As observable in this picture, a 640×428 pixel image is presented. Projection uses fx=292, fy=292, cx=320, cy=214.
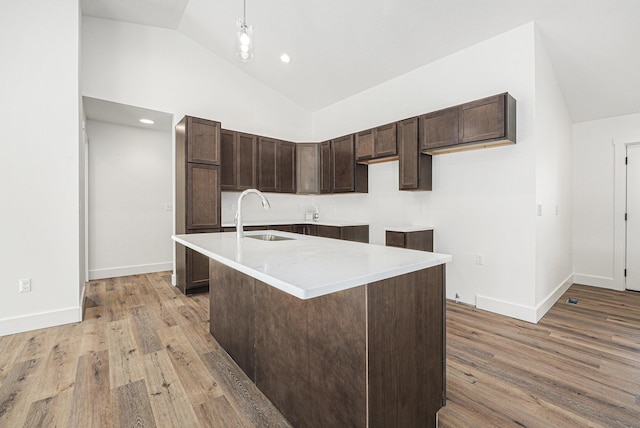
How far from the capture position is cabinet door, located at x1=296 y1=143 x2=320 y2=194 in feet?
16.8

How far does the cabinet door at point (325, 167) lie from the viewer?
4914 mm

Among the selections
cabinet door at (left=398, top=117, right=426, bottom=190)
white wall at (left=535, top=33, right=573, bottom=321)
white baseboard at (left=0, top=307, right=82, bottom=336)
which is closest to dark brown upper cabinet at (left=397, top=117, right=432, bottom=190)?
cabinet door at (left=398, top=117, right=426, bottom=190)

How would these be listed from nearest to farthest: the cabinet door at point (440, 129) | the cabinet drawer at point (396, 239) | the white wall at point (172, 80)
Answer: the cabinet door at point (440, 129)
the cabinet drawer at point (396, 239)
the white wall at point (172, 80)

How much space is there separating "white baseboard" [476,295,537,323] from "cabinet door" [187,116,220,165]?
3724 millimetres

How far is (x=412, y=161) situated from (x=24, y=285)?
13.6ft

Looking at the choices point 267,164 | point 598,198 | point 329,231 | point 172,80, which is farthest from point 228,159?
point 598,198

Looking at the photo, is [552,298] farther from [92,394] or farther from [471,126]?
[92,394]

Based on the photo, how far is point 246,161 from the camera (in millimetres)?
4559

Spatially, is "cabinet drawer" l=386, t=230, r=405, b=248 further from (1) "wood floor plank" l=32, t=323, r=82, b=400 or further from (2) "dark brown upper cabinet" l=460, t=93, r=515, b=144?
(1) "wood floor plank" l=32, t=323, r=82, b=400

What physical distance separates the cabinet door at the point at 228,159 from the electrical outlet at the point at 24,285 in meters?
2.24

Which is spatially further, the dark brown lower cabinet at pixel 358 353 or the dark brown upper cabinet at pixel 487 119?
the dark brown upper cabinet at pixel 487 119

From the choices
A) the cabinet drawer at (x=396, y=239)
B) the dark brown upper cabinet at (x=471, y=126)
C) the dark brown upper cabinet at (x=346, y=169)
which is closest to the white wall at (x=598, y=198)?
the dark brown upper cabinet at (x=471, y=126)

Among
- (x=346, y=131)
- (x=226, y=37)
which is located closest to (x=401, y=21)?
(x=346, y=131)

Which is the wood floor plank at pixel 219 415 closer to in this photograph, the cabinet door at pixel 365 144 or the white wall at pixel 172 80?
the cabinet door at pixel 365 144
